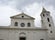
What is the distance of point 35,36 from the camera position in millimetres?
26406

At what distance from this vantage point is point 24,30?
26.5 m

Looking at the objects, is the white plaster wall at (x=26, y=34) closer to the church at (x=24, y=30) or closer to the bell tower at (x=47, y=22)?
the church at (x=24, y=30)

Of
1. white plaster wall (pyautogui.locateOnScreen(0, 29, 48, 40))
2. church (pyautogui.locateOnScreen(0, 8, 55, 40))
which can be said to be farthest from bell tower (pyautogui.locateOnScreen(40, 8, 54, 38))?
white plaster wall (pyautogui.locateOnScreen(0, 29, 48, 40))

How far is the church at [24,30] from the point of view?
2567 centimetres

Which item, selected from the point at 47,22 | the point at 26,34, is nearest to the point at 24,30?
the point at 26,34

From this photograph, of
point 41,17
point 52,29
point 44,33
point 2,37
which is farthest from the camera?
point 41,17

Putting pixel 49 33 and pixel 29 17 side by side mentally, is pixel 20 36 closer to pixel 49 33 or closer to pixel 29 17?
pixel 29 17

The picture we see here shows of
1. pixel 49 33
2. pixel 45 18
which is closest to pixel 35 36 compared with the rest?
pixel 49 33

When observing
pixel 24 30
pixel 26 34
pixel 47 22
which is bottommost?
pixel 26 34

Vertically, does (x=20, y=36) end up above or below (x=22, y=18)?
below

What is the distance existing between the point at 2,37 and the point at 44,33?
1066cm

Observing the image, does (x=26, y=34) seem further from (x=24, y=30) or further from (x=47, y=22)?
(x=47, y=22)

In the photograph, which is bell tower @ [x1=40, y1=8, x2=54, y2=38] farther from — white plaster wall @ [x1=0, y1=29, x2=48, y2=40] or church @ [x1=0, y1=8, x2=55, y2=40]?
white plaster wall @ [x1=0, y1=29, x2=48, y2=40]

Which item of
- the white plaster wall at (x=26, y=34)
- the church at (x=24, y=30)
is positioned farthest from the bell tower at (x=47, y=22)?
the white plaster wall at (x=26, y=34)
